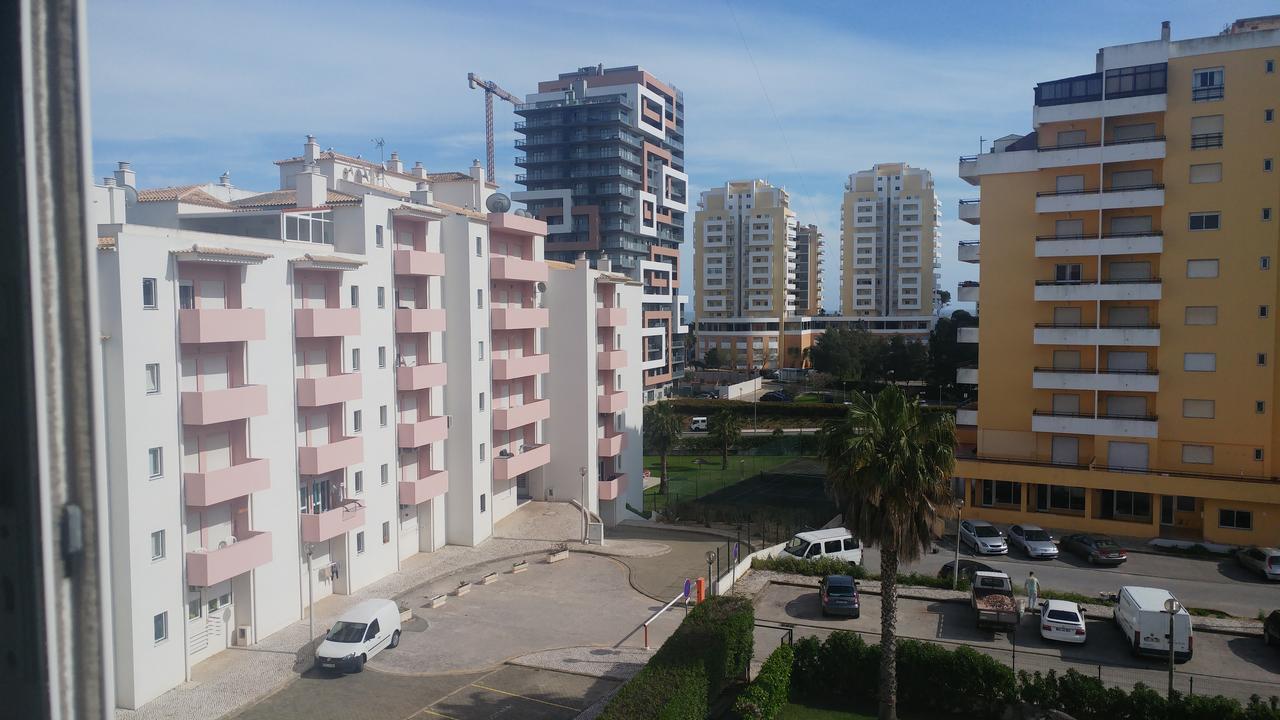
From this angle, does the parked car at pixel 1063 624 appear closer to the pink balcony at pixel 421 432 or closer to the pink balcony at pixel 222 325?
the pink balcony at pixel 421 432

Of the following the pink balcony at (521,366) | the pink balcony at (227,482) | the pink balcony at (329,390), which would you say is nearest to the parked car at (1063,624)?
the pink balcony at (329,390)

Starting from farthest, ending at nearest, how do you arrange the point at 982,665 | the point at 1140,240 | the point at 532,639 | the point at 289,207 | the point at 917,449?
the point at 1140,240, the point at 289,207, the point at 532,639, the point at 982,665, the point at 917,449

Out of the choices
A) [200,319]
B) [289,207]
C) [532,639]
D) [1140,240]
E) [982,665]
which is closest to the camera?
[982,665]

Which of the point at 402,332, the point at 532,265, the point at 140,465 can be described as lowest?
the point at 140,465

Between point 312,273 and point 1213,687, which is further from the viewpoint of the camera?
point 312,273

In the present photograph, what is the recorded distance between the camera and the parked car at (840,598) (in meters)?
29.5

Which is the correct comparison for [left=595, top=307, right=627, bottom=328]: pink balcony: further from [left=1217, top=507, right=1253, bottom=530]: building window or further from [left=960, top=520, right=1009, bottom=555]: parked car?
[left=1217, top=507, right=1253, bottom=530]: building window

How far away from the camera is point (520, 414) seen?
4253cm

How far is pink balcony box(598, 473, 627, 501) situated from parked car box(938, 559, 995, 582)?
56.1 ft

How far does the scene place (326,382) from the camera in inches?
1215

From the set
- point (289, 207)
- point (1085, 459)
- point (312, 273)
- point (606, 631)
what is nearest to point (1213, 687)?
point (606, 631)

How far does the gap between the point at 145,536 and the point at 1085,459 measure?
41.3 m

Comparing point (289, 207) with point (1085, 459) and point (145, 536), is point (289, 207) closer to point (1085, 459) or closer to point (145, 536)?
point (145, 536)

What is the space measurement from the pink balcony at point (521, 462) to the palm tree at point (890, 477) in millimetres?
21941
